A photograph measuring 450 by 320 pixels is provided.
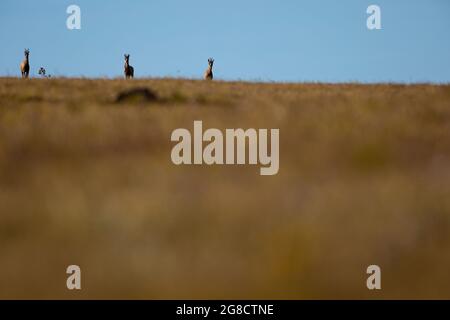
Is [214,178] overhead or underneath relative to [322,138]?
underneath

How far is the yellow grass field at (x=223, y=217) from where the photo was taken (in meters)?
2.87

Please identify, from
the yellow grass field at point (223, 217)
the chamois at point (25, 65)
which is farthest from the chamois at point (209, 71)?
the yellow grass field at point (223, 217)

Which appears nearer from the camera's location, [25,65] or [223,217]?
[223,217]

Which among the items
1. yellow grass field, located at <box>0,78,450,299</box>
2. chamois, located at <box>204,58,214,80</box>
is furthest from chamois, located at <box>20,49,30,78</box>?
yellow grass field, located at <box>0,78,450,299</box>

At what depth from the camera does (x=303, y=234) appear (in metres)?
3.33

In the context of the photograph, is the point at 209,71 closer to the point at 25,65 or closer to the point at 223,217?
the point at 25,65

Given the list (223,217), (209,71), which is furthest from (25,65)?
(223,217)

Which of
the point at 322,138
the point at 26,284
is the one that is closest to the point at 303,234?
the point at 26,284

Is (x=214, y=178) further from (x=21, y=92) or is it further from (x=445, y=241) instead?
(x=21, y=92)

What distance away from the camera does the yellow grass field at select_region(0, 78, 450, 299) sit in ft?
9.41

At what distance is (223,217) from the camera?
363cm

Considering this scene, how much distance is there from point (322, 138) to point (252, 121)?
1.92 m

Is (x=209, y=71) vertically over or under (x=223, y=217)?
over
